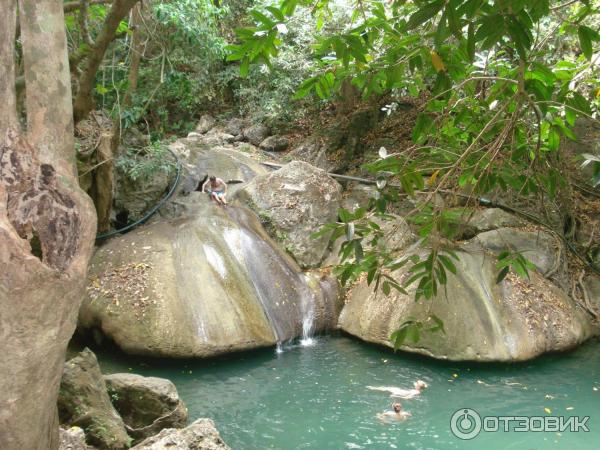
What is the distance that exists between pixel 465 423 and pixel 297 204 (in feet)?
17.6

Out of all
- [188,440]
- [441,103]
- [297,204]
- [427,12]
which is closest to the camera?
[427,12]

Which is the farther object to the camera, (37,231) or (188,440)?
(188,440)

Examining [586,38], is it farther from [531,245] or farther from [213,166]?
[213,166]

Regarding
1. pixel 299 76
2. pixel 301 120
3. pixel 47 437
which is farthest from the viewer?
pixel 301 120

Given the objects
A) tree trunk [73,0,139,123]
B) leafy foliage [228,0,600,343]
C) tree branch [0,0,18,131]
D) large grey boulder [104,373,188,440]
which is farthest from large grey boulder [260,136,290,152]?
tree branch [0,0,18,131]

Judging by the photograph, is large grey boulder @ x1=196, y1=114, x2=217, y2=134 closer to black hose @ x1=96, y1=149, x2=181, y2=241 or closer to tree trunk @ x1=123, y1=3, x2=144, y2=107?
black hose @ x1=96, y1=149, x2=181, y2=241

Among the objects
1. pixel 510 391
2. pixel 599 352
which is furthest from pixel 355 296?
pixel 599 352

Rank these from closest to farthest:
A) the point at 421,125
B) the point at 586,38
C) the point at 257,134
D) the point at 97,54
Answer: the point at 586,38, the point at 421,125, the point at 97,54, the point at 257,134

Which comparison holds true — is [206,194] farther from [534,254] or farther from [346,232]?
[346,232]

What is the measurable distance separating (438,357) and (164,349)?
3.90 m

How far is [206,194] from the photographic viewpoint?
1042 cm

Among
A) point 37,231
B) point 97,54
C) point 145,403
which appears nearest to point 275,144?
point 97,54

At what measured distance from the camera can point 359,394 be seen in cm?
677

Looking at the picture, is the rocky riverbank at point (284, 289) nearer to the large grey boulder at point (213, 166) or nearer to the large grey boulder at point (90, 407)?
the large grey boulder at point (213, 166)
